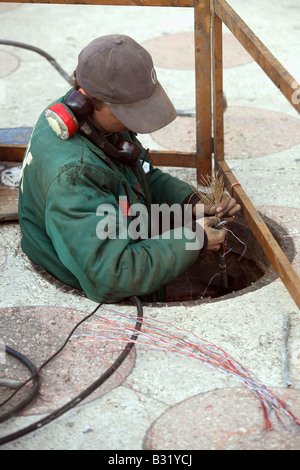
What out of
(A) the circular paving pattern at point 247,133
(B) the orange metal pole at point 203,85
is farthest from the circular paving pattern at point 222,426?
(A) the circular paving pattern at point 247,133

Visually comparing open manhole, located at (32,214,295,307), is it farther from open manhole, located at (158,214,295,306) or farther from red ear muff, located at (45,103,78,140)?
red ear muff, located at (45,103,78,140)

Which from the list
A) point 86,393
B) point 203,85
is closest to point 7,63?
point 203,85

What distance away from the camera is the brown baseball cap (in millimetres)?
3047

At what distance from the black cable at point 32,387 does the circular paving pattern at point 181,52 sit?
388 cm

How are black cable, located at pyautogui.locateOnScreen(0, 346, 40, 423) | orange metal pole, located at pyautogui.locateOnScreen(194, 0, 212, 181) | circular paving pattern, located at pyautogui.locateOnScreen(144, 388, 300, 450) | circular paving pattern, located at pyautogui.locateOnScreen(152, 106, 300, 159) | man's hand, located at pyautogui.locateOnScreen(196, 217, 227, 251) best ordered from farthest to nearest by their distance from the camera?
circular paving pattern, located at pyautogui.locateOnScreen(152, 106, 300, 159) → orange metal pole, located at pyautogui.locateOnScreen(194, 0, 212, 181) → man's hand, located at pyautogui.locateOnScreen(196, 217, 227, 251) → black cable, located at pyautogui.locateOnScreen(0, 346, 40, 423) → circular paving pattern, located at pyautogui.locateOnScreen(144, 388, 300, 450)

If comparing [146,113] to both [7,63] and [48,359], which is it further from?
[7,63]

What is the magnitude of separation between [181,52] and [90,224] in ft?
12.9

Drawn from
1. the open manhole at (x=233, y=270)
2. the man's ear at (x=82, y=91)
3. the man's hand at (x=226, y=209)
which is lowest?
the open manhole at (x=233, y=270)

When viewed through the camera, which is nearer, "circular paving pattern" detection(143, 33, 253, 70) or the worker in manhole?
the worker in manhole

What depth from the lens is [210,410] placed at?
8.90 feet

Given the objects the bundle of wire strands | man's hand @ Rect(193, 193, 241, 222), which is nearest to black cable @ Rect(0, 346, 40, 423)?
the bundle of wire strands

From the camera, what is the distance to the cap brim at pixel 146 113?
3.08 meters

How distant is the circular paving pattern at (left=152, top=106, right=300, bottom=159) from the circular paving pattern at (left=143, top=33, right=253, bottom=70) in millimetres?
1021

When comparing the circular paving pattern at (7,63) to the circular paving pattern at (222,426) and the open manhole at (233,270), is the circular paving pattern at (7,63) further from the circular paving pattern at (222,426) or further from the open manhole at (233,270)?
the circular paving pattern at (222,426)
